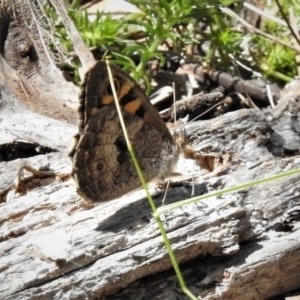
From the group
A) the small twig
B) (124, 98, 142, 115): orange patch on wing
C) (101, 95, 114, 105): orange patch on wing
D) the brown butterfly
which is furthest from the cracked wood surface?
the small twig

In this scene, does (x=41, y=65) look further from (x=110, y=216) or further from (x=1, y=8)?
(x=110, y=216)

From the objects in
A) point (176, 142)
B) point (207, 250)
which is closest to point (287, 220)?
point (207, 250)

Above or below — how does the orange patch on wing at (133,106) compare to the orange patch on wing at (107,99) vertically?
below

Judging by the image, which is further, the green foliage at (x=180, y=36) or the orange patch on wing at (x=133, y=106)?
the green foliage at (x=180, y=36)

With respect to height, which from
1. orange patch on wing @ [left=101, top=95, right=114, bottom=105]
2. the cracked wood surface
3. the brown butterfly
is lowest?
the cracked wood surface

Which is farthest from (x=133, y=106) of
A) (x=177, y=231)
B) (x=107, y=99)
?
(x=177, y=231)

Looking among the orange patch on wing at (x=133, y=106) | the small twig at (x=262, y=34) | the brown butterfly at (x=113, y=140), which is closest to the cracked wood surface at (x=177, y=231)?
the brown butterfly at (x=113, y=140)

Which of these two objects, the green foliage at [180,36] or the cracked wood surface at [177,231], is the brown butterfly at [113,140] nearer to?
the cracked wood surface at [177,231]

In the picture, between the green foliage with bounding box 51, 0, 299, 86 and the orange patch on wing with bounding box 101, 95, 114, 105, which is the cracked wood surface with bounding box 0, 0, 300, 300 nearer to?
the orange patch on wing with bounding box 101, 95, 114, 105
